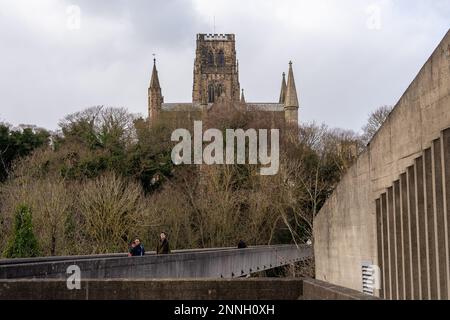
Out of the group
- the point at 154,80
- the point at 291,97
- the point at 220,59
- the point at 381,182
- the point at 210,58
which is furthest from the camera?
the point at 210,58

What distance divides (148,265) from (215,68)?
115 metres

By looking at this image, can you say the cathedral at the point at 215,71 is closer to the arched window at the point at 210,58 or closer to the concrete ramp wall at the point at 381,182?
the arched window at the point at 210,58

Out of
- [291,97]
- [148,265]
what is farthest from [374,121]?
[148,265]

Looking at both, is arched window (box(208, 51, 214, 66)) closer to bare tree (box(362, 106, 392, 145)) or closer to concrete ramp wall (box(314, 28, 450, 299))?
bare tree (box(362, 106, 392, 145))

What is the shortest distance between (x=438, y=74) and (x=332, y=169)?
44.3 meters

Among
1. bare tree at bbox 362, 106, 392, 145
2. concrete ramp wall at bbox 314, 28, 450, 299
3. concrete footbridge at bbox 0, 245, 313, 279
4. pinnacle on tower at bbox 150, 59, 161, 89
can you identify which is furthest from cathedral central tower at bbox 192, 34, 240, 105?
concrete ramp wall at bbox 314, 28, 450, 299

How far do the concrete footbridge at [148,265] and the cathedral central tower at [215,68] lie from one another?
95704 mm

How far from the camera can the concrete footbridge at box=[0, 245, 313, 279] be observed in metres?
15.5

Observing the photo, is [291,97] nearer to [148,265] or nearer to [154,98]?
[154,98]

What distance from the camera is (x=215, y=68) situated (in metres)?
134

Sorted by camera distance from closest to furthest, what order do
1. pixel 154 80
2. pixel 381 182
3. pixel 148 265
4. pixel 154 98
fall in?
pixel 381 182 → pixel 148 265 → pixel 154 98 → pixel 154 80

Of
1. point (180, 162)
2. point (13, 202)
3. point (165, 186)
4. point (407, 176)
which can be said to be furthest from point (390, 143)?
point (180, 162)
